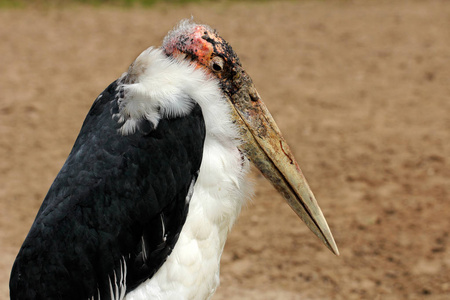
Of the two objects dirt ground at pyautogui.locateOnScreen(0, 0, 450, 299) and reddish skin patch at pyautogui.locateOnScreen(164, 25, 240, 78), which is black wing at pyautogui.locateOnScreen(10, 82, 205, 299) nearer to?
reddish skin patch at pyautogui.locateOnScreen(164, 25, 240, 78)

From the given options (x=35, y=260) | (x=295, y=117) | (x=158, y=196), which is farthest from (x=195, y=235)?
(x=295, y=117)

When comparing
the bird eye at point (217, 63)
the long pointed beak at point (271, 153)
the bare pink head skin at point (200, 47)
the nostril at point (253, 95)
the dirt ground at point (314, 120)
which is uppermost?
the bare pink head skin at point (200, 47)

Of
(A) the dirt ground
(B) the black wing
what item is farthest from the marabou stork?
(A) the dirt ground

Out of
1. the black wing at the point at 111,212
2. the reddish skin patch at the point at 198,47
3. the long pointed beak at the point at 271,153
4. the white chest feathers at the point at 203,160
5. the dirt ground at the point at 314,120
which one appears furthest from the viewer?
the dirt ground at the point at 314,120

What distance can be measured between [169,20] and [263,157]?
824 cm

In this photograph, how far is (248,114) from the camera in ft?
8.48

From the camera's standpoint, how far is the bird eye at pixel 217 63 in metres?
2.49

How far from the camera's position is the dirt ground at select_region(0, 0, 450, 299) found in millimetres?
4414

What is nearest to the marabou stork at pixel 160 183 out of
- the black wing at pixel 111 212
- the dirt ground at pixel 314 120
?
the black wing at pixel 111 212

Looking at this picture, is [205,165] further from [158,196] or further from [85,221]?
[85,221]

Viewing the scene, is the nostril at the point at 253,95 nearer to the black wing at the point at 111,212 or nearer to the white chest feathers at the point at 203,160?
the white chest feathers at the point at 203,160

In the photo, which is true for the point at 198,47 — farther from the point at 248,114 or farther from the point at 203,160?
the point at 203,160

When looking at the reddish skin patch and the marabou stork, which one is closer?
the marabou stork

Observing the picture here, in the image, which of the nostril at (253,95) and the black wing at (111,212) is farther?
the nostril at (253,95)
